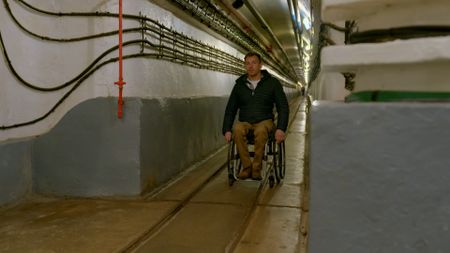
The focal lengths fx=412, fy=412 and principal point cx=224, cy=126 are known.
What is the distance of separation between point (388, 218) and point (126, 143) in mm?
3241

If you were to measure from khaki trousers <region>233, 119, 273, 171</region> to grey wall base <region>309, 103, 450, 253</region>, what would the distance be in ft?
10.7

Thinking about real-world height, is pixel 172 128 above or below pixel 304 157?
above

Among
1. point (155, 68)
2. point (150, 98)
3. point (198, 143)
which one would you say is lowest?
point (198, 143)

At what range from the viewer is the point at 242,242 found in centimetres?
308

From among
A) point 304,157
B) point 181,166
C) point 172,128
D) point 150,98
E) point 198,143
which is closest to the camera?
point 150,98

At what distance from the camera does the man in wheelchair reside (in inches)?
182

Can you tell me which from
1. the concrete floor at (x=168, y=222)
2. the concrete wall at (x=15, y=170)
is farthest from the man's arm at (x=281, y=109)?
the concrete wall at (x=15, y=170)

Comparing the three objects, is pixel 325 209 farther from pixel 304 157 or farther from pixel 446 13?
pixel 304 157

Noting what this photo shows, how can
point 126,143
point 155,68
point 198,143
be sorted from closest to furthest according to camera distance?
point 126,143, point 155,68, point 198,143

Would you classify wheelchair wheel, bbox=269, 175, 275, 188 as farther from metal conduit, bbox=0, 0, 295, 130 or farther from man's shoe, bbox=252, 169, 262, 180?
metal conduit, bbox=0, 0, 295, 130

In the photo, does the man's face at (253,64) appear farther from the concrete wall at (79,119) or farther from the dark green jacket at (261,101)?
the concrete wall at (79,119)

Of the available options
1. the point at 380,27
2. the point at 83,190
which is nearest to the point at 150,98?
the point at 83,190

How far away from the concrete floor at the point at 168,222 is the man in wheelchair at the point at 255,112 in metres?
0.37

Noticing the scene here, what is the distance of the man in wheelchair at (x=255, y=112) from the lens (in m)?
4.63
